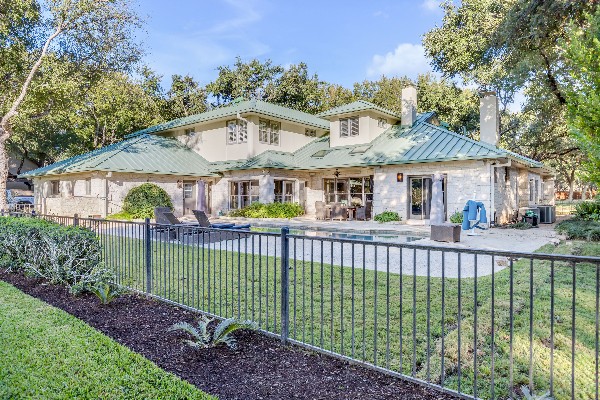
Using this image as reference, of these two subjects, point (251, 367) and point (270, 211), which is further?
point (270, 211)

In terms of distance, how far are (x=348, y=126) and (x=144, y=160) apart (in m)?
12.0

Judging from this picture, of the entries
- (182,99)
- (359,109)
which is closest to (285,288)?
(359,109)

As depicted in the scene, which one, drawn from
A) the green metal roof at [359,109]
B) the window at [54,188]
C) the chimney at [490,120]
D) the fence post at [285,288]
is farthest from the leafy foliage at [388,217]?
the window at [54,188]

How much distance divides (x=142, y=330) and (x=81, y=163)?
1994 centimetres

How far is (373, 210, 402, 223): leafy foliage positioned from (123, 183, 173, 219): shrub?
11624mm

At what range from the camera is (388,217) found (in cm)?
1891

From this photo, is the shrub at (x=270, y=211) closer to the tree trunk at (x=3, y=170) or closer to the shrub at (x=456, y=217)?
the shrub at (x=456, y=217)

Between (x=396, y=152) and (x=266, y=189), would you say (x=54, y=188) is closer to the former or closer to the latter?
(x=266, y=189)

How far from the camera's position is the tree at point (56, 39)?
16.0 metres

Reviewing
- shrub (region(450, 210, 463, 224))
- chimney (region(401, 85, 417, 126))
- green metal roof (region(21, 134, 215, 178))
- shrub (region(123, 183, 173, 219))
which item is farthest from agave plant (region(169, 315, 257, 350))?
chimney (region(401, 85, 417, 126))

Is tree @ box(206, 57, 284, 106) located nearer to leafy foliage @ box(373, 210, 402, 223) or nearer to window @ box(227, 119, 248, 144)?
window @ box(227, 119, 248, 144)

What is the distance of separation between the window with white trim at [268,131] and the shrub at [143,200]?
22.0ft

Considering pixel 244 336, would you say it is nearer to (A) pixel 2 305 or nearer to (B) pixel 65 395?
(B) pixel 65 395

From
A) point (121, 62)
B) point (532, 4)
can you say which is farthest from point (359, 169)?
point (121, 62)
